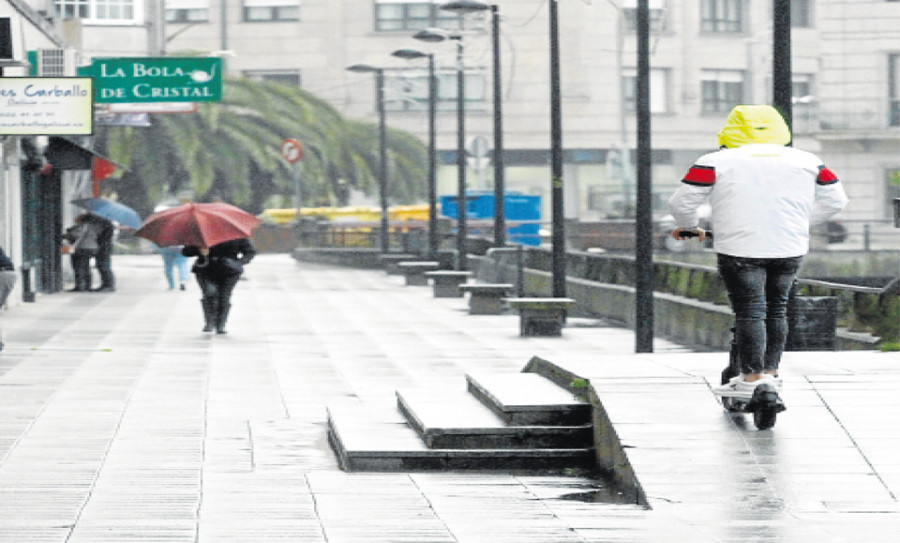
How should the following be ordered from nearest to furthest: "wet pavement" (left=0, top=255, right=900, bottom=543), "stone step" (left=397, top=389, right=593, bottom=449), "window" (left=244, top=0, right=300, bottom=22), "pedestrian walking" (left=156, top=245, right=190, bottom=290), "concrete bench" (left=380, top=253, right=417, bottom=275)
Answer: "wet pavement" (left=0, top=255, right=900, bottom=543), "stone step" (left=397, top=389, right=593, bottom=449), "pedestrian walking" (left=156, top=245, right=190, bottom=290), "concrete bench" (left=380, top=253, right=417, bottom=275), "window" (left=244, top=0, right=300, bottom=22)

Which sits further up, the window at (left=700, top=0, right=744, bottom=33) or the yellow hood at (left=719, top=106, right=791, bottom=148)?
the window at (left=700, top=0, right=744, bottom=33)

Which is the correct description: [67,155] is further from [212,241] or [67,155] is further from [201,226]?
[212,241]

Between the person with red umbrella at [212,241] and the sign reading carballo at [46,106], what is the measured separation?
4.56 ft

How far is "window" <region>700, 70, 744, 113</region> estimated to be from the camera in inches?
2773

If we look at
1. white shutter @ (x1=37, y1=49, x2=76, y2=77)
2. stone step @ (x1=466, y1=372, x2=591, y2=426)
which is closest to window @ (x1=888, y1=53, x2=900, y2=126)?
white shutter @ (x1=37, y1=49, x2=76, y2=77)

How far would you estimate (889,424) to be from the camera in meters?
9.39

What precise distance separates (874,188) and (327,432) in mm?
41534

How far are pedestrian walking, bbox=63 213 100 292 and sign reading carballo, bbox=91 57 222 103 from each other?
4.60 m

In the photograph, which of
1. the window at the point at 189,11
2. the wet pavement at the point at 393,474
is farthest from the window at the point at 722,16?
the wet pavement at the point at 393,474

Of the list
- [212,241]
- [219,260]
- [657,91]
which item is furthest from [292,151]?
[212,241]

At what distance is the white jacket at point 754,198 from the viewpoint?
9484 mm

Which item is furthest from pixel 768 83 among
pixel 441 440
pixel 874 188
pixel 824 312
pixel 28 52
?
pixel 441 440

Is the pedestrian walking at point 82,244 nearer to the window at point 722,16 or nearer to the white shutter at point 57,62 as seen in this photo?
the white shutter at point 57,62

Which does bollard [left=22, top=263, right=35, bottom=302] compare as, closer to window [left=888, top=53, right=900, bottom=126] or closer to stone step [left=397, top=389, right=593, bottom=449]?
stone step [left=397, top=389, right=593, bottom=449]
